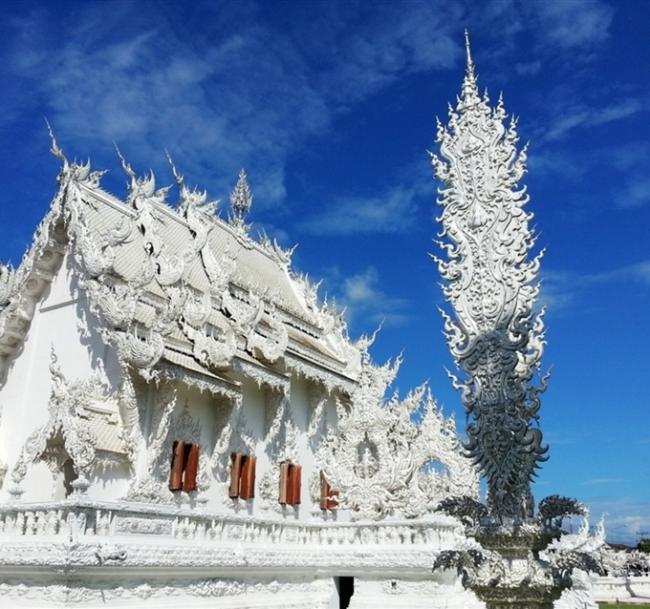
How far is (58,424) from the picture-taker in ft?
37.4

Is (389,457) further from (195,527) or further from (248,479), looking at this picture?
(195,527)

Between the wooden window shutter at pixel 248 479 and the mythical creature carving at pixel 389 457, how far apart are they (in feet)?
5.12

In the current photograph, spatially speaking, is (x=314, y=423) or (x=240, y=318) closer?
(x=240, y=318)

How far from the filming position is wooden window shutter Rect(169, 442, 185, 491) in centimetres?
1278

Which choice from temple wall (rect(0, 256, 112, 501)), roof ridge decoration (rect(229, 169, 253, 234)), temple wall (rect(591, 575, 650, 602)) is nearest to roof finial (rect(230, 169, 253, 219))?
roof ridge decoration (rect(229, 169, 253, 234))

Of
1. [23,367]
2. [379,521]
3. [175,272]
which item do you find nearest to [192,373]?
[175,272]

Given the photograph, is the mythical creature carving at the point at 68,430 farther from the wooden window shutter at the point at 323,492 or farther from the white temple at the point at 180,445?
the wooden window shutter at the point at 323,492

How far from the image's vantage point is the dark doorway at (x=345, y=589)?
49.5 feet

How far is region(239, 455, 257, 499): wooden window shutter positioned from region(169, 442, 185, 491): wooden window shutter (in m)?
1.83

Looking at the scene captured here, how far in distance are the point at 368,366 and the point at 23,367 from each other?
742 cm

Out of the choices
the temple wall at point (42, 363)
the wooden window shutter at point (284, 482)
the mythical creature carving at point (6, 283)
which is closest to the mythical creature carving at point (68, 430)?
the temple wall at point (42, 363)

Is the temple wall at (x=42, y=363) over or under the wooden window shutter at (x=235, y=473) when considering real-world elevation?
over

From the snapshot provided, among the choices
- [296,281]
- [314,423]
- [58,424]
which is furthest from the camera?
[296,281]

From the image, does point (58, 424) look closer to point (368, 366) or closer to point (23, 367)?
point (23, 367)
